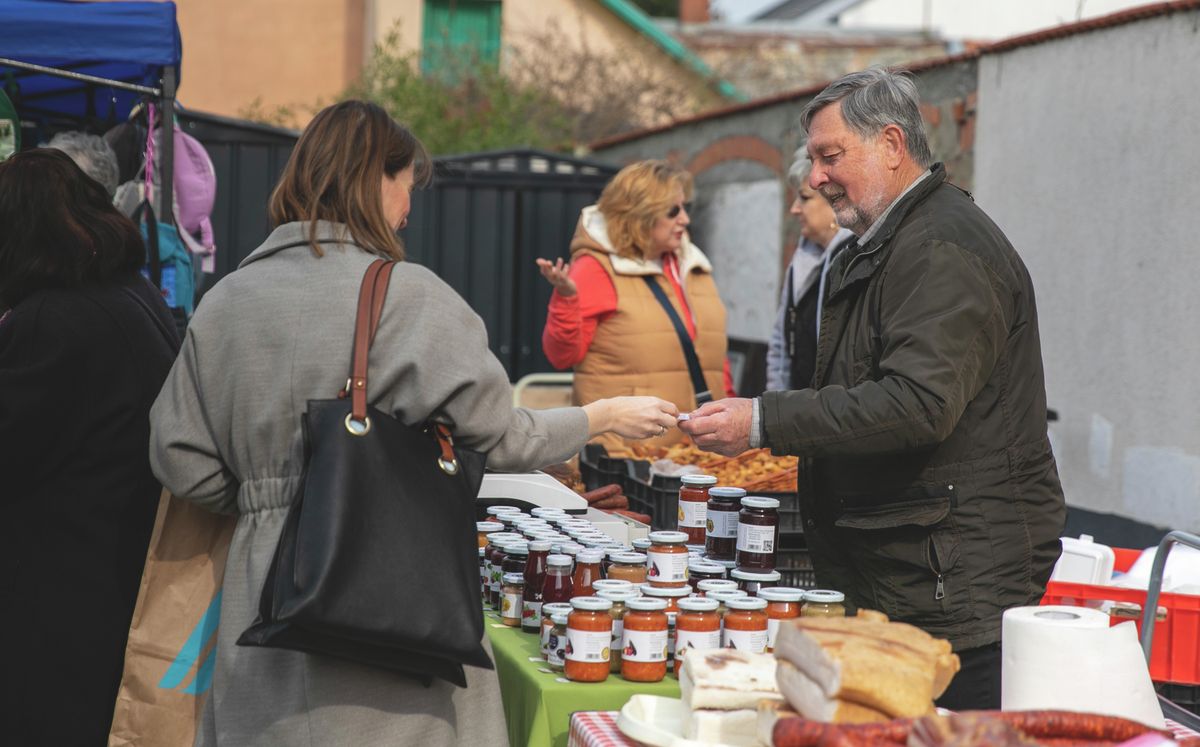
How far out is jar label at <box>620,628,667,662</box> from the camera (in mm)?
2822

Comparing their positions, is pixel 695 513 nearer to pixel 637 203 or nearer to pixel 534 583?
pixel 534 583

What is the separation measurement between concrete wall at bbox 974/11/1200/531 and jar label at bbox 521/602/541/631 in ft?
14.0

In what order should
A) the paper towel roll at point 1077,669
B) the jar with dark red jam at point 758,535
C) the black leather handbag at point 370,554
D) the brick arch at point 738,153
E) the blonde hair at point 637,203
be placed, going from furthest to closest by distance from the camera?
the brick arch at point 738,153
the blonde hair at point 637,203
the jar with dark red jam at point 758,535
the black leather handbag at point 370,554
the paper towel roll at point 1077,669

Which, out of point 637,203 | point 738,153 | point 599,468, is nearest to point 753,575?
point 599,468

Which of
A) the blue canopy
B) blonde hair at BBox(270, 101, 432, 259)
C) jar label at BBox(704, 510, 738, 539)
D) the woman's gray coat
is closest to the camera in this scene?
the woman's gray coat

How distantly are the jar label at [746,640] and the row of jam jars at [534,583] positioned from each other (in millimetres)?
537

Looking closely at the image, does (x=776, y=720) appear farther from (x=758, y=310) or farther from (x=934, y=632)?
(x=758, y=310)

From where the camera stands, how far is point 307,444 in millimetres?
Result: 2596

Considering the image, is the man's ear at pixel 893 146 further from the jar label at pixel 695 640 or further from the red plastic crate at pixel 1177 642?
the red plastic crate at pixel 1177 642

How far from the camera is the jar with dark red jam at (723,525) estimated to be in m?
3.53

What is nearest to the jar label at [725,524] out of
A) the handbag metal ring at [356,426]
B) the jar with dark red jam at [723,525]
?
the jar with dark red jam at [723,525]

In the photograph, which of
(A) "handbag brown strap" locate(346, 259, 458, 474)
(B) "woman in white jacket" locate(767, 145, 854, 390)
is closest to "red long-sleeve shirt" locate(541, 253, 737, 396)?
(B) "woman in white jacket" locate(767, 145, 854, 390)

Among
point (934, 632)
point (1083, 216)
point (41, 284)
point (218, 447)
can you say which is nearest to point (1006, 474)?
point (934, 632)

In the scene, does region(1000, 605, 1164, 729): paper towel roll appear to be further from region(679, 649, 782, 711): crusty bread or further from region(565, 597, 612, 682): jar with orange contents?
region(565, 597, 612, 682): jar with orange contents
